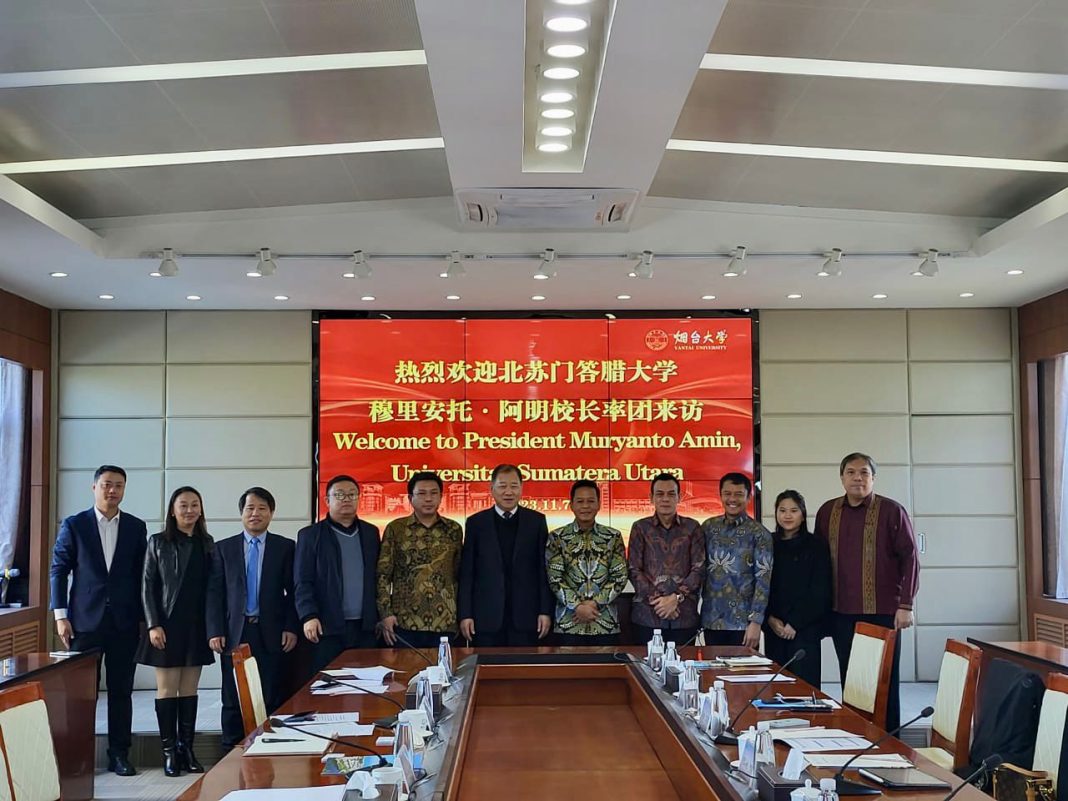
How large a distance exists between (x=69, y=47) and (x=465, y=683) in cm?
289

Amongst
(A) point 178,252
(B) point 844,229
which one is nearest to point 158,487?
(A) point 178,252

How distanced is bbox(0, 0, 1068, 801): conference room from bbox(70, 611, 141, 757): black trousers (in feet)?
0.06

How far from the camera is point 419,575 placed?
19.4ft

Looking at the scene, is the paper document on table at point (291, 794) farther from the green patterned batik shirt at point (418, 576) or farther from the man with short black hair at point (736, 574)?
the man with short black hair at point (736, 574)

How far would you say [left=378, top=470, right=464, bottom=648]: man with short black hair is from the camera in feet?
19.2

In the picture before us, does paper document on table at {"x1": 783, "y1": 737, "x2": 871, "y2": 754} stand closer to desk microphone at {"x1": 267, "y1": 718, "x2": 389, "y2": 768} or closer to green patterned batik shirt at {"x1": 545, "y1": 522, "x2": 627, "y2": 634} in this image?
desk microphone at {"x1": 267, "y1": 718, "x2": 389, "y2": 768}

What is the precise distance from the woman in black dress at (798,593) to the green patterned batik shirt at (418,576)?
176 cm

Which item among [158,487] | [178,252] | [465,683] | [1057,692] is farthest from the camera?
[158,487]

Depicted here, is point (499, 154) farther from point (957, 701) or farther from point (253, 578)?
point (957, 701)

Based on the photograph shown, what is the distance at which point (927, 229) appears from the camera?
6.75m

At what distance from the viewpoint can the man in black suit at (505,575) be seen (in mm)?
5926

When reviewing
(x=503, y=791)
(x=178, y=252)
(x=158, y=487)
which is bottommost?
(x=503, y=791)

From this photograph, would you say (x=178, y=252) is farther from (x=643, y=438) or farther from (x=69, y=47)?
(x=643, y=438)

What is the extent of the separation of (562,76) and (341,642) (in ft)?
10.5
